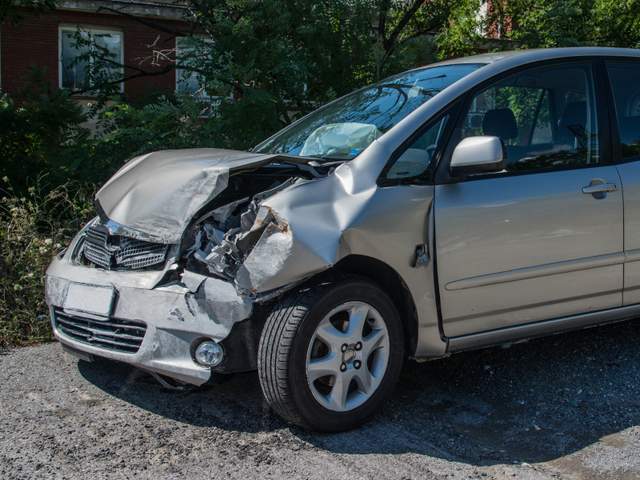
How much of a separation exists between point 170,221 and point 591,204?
7.18 feet

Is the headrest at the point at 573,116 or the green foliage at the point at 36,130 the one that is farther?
the green foliage at the point at 36,130

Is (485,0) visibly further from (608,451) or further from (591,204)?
(608,451)

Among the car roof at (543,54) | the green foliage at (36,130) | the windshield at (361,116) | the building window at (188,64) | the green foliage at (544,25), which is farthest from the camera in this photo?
the green foliage at (544,25)

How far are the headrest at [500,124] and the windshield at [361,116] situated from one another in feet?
0.91

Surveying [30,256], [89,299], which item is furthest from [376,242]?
[30,256]

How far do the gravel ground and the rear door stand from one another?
0.44 meters

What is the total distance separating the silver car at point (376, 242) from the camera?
3.53 m

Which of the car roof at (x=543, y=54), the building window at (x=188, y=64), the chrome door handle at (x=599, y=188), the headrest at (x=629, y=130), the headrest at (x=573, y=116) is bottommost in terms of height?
the chrome door handle at (x=599, y=188)

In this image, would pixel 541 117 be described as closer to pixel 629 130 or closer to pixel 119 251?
pixel 629 130

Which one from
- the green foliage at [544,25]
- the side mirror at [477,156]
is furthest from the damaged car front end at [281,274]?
the green foliage at [544,25]

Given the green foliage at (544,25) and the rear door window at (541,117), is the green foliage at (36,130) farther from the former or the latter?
the rear door window at (541,117)

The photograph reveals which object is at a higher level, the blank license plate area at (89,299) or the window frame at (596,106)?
the window frame at (596,106)

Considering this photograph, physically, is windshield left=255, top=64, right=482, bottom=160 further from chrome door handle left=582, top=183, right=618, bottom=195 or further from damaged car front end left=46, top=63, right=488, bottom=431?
chrome door handle left=582, top=183, right=618, bottom=195

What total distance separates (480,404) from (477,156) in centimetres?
129
